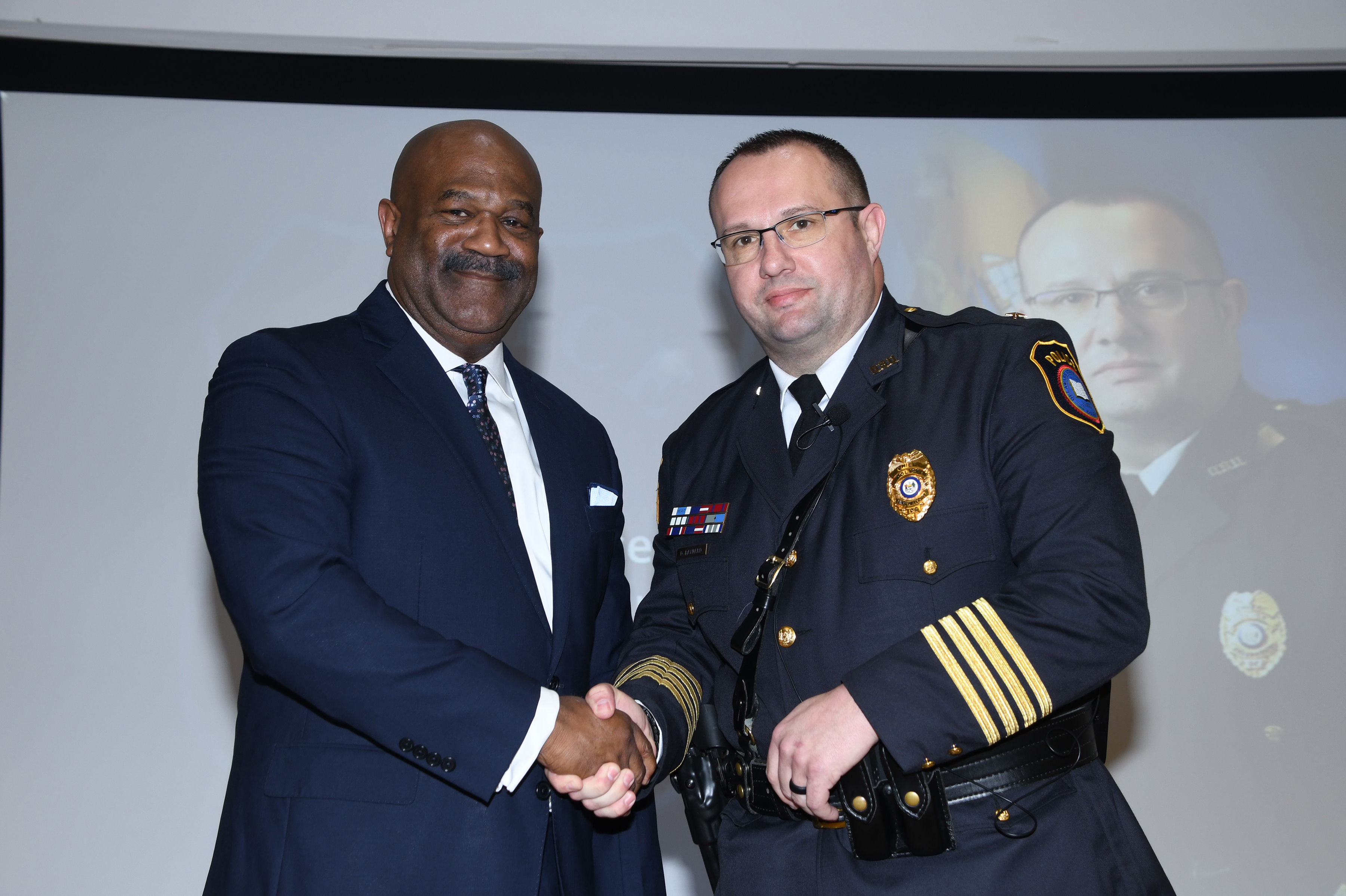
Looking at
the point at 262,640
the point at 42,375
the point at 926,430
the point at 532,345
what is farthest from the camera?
the point at 532,345

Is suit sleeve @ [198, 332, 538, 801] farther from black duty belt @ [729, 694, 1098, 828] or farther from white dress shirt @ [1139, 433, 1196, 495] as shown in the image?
white dress shirt @ [1139, 433, 1196, 495]

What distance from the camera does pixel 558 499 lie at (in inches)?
93.3

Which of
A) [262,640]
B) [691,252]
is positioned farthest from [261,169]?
[262,640]

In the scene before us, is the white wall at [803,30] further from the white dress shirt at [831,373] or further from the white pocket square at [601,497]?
the white pocket square at [601,497]

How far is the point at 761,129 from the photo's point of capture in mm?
4035

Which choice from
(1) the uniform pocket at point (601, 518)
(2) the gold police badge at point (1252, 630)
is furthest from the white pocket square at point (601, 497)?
(2) the gold police badge at point (1252, 630)

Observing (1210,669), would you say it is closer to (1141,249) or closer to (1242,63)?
(1141,249)

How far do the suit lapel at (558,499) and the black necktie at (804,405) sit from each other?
534mm

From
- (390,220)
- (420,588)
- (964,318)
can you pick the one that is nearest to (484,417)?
(420,588)

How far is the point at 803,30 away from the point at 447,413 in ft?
7.63

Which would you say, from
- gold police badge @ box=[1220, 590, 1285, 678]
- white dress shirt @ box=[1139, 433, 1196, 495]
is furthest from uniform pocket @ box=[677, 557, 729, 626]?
gold police badge @ box=[1220, 590, 1285, 678]

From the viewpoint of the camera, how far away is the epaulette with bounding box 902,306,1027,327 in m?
2.14

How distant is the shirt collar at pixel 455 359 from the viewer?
2.36 metres

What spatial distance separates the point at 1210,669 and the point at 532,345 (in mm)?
2919
